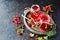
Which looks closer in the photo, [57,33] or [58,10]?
[57,33]

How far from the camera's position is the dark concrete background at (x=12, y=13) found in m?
1.27

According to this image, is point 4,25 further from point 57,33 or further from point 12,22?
point 57,33

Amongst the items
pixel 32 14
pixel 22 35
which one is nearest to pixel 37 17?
pixel 32 14

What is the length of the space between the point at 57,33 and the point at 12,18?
358mm

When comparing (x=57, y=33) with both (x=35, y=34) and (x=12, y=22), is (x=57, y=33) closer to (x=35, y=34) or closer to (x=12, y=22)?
(x=35, y=34)

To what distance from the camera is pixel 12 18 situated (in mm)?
1362

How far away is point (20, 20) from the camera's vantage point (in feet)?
4.42

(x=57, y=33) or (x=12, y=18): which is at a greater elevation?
(x=12, y=18)

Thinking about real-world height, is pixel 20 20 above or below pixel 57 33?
above

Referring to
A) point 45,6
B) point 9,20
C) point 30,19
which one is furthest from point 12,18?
point 45,6

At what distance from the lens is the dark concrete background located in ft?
4.16

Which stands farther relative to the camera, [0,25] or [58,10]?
[58,10]

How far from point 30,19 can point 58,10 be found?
0.26 m

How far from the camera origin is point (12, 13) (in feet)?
4.58
